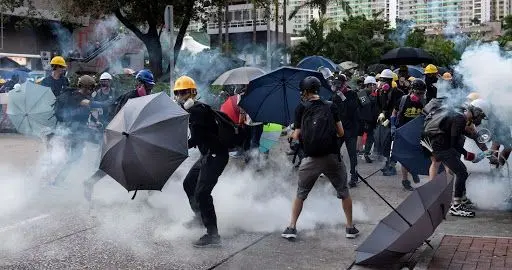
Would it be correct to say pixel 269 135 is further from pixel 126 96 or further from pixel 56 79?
pixel 126 96

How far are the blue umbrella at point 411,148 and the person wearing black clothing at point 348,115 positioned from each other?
140 centimetres

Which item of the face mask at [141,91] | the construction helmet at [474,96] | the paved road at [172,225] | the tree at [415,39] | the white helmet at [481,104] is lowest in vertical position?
the paved road at [172,225]

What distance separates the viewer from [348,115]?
957 centimetres

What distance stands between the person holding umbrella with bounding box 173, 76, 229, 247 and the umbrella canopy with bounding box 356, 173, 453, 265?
4.83ft

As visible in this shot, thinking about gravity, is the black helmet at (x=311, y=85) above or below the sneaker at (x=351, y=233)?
above

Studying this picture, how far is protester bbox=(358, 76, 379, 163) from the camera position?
1172cm

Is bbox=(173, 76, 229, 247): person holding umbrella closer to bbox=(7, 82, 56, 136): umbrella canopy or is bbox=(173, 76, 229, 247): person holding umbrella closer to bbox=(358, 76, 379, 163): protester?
bbox=(7, 82, 56, 136): umbrella canopy

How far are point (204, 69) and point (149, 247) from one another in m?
13.1

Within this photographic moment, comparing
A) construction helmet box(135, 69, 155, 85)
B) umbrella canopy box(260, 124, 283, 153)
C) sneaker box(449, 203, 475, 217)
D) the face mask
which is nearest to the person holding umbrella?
the face mask

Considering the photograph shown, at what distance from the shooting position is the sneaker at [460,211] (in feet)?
23.6

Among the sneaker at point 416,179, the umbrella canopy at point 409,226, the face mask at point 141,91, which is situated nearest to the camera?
the umbrella canopy at point 409,226

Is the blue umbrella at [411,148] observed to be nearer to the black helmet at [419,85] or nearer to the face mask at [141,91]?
the black helmet at [419,85]

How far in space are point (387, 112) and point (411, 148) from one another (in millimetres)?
2289

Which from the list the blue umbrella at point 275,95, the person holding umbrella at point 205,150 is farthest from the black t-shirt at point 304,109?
the blue umbrella at point 275,95
